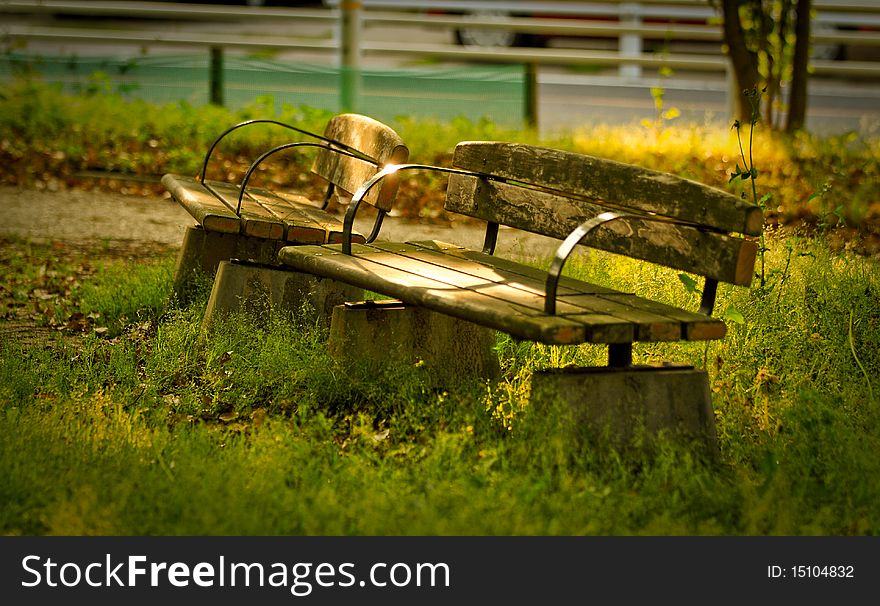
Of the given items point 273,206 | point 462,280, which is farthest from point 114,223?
point 462,280

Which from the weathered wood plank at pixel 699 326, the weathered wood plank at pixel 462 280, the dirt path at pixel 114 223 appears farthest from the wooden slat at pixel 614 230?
the dirt path at pixel 114 223

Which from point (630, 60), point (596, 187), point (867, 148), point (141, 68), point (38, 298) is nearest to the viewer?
point (596, 187)

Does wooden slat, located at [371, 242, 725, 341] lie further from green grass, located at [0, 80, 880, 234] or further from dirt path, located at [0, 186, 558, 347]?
green grass, located at [0, 80, 880, 234]

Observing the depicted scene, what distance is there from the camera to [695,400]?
14.0 ft

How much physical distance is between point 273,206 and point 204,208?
0.59 metres

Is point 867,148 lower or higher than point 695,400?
higher

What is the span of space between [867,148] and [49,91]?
7143 millimetres

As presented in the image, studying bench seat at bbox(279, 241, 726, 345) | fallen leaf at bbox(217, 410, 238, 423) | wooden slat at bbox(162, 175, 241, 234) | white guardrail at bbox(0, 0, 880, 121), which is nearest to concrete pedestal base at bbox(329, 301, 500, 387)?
bench seat at bbox(279, 241, 726, 345)

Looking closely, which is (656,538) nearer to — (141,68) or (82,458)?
(82,458)

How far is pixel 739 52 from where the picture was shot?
10.5 metres

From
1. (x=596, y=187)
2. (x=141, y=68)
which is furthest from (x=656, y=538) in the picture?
(x=141, y=68)

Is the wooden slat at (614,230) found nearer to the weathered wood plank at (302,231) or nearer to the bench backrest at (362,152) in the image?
the bench backrest at (362,152)

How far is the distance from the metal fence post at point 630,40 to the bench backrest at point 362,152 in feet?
35.1

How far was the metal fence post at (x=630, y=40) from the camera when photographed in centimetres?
1691
